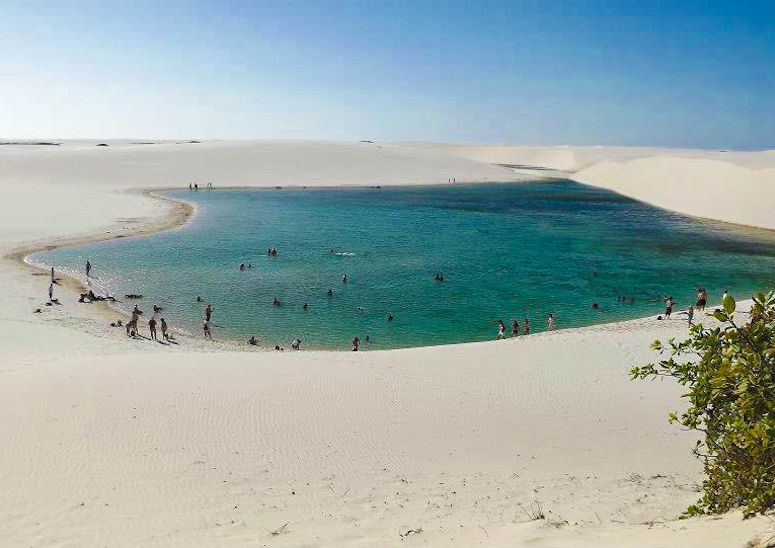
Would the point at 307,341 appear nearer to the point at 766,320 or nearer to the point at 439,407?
the point at 439,407

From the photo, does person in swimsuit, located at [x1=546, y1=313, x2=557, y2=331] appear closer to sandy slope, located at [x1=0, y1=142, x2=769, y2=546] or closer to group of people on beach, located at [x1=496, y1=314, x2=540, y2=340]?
group of people on beach, located at [x1=496, y1=314, x2=540, y2=340]

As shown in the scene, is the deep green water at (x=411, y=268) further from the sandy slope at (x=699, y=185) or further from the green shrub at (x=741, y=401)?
the green shrub at (x=741, y=401)

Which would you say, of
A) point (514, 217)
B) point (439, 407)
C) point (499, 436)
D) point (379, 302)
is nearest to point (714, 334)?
point (499, 436)

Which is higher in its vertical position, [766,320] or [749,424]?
[766,320]

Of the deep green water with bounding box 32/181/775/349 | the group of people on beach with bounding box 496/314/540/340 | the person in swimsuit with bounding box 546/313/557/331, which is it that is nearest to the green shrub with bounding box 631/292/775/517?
the group of people on beach with bounding box 496/314/540/340

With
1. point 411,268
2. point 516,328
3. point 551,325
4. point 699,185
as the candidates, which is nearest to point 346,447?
point 516,328

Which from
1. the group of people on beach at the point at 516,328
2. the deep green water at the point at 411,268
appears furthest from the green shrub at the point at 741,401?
the deep green water at the point at 411,268
